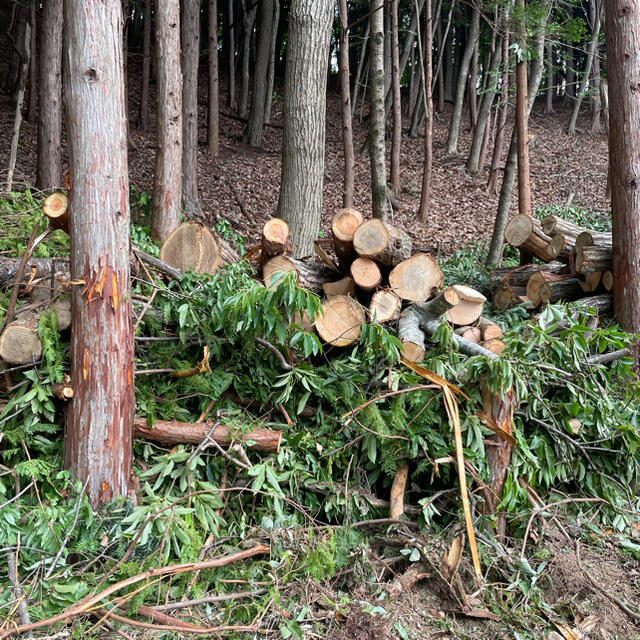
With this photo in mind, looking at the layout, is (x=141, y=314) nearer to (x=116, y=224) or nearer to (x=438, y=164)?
(x=116, y=224)

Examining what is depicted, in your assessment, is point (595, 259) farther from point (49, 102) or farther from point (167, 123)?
point (49, 102)

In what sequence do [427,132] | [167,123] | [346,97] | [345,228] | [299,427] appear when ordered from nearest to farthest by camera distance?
[299,427] → [345,228] → [167,123] → [346,97] → [427,132]

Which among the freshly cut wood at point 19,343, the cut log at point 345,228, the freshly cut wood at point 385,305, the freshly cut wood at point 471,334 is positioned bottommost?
the freshly cut wood at point 471,334

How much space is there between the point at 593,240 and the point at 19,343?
535 centimetres

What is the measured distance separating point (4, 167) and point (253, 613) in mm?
10726

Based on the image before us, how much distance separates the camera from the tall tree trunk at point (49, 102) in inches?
339

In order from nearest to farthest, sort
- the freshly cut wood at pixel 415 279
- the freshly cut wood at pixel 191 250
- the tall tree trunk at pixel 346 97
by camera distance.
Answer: the freshly cut wood at pixel 415 279 < the freshly cut wood at pixel 191 250 < the tall tree trunk at pixel 346 97

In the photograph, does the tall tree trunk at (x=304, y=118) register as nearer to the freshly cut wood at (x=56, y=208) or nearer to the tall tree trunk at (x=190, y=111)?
the tall tree trunk at (x=190, y=111)

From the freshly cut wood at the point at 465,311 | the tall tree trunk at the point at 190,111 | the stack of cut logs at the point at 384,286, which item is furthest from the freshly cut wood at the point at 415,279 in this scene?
the tall tree trunk at the point at 190,111

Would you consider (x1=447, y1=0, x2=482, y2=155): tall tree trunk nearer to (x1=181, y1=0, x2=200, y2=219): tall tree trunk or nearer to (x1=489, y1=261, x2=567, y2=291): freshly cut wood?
(x1=181, y1=0, x2=200, y2=219): tall tree trunk

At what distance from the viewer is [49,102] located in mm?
8789

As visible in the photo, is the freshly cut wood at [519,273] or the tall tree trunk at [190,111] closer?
the freshly cut wood at [519,273]

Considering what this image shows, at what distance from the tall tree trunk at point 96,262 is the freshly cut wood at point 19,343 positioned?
394 millimetres

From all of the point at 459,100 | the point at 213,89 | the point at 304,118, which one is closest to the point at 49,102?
the point at 304,118
